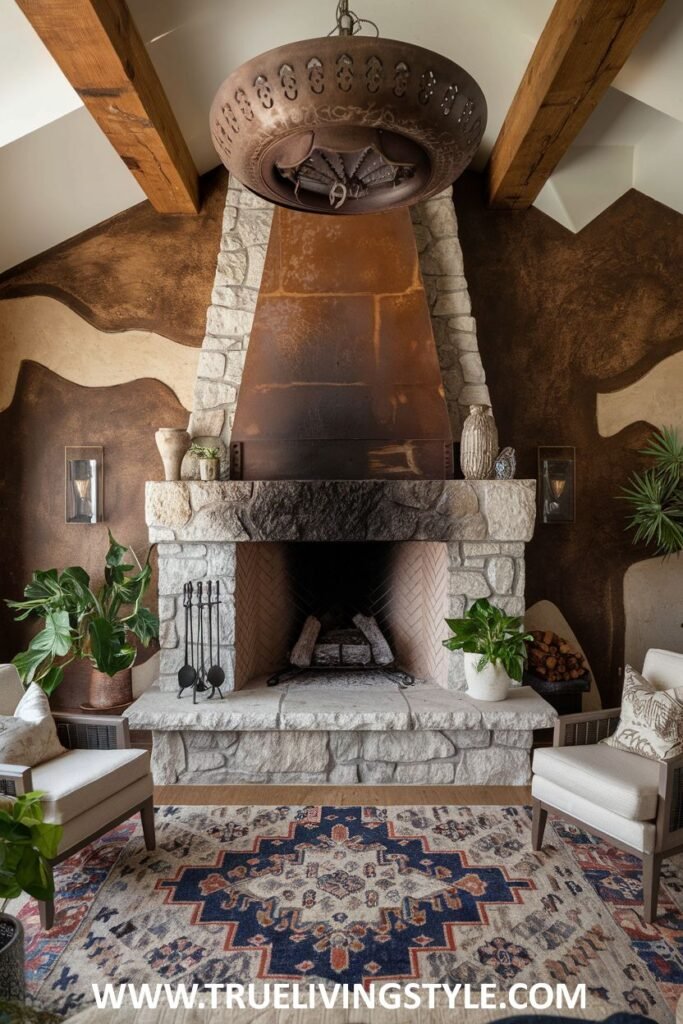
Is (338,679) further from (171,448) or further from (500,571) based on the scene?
(171,448)

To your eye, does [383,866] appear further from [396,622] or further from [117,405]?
[117,405]

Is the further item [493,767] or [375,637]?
[375,637]

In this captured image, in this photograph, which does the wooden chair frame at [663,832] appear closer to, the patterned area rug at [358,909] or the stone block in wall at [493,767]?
the patterned area rug at [358,909]

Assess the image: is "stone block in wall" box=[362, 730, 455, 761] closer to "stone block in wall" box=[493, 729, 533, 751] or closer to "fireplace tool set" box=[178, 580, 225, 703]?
"stone block in wall" box=[493, 729, 533, 751]

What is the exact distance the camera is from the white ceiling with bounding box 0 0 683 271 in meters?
2.86

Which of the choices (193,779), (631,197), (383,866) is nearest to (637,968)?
(383,866)

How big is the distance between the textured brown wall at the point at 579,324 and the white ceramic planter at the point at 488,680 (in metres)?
1.10

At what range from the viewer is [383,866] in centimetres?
265

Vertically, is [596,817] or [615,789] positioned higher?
[615,789]

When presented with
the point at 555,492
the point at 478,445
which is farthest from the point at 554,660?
the point at 478,445

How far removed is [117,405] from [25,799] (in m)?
2.89

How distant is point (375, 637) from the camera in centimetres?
408

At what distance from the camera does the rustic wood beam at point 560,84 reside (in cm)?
236

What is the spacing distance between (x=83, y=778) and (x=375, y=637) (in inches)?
77.6
